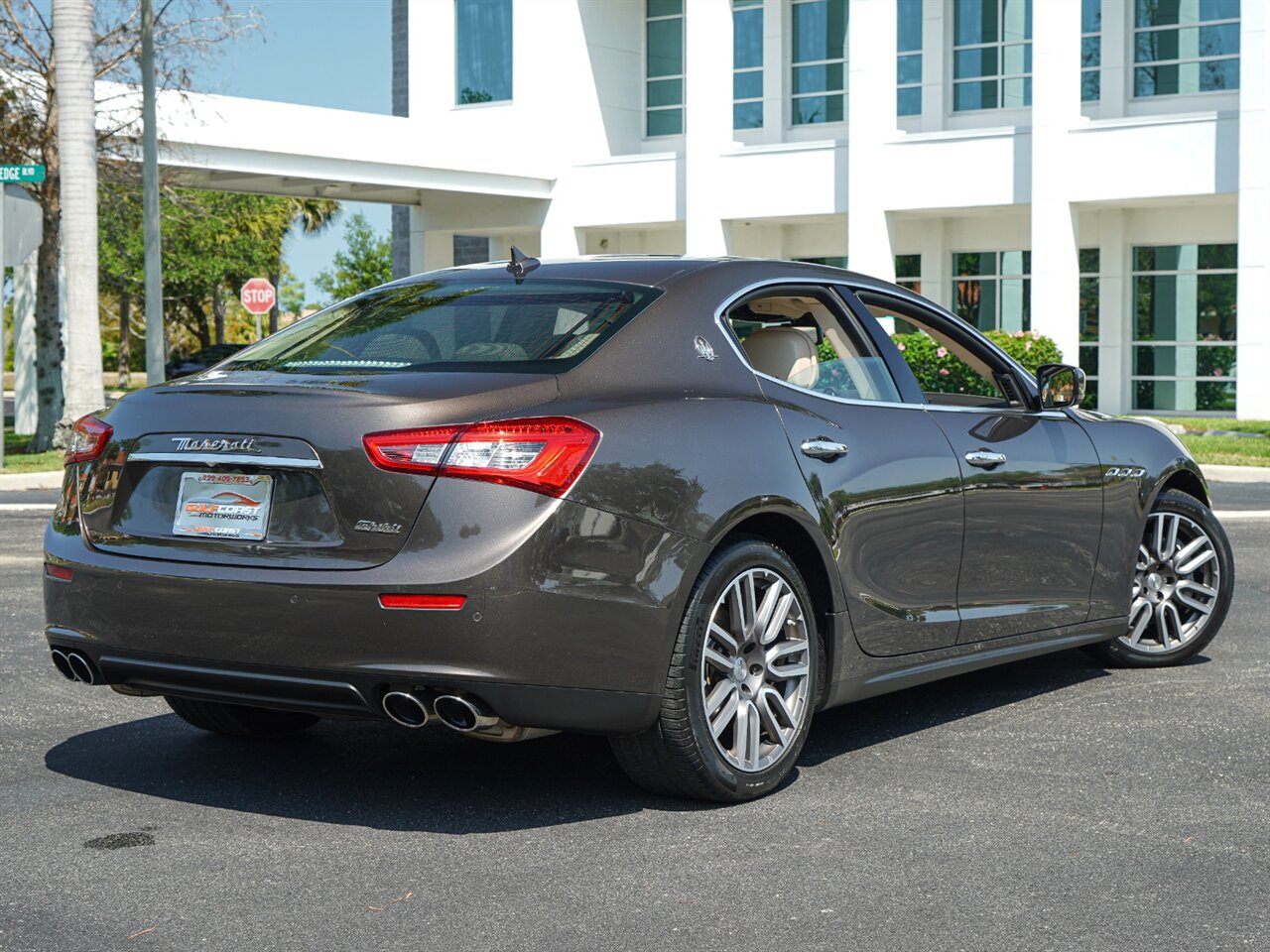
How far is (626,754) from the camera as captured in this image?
17.3 feet

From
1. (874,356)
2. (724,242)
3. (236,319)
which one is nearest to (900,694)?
(874,356)

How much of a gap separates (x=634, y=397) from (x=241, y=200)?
6251 centimetres

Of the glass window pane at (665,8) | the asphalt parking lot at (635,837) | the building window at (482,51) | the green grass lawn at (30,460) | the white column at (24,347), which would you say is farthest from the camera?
the glass window pane at (665,8)

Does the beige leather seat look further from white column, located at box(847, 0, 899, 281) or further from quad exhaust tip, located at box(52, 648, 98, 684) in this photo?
white column, located at box(847, 0, 899, 281)

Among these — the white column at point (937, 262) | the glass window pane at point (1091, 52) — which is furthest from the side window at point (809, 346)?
the white column at point (937, 262)

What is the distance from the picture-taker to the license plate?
16.3ft

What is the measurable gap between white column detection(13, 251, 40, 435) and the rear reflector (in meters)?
27.9

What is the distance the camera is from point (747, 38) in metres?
40.6

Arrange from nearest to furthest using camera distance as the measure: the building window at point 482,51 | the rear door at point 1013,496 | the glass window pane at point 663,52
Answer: the rear door at point 1013,496 < the building window at point 482,51 < the glass window pane at point 663,52

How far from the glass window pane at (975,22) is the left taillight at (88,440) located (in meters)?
34.3

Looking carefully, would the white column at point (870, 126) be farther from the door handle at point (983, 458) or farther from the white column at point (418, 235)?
the door handle at point (983, 458)

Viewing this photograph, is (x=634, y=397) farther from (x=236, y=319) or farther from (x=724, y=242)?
(x=236, y=319)

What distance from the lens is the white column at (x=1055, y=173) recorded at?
3341 cm

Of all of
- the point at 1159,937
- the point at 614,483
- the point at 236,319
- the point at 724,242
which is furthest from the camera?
the point at 236,319
